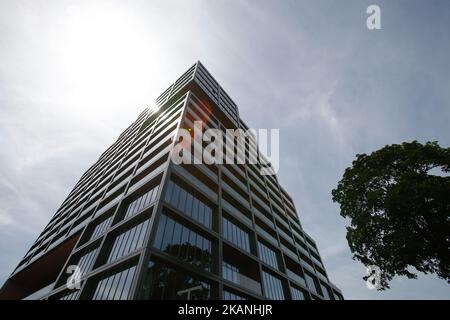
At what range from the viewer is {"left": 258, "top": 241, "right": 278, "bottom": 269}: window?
23308 mm

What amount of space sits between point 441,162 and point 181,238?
17312mm

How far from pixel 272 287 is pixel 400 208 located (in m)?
13.5

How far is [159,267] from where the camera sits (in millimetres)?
13055

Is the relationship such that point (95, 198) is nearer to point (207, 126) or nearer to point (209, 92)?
point (207, 126)

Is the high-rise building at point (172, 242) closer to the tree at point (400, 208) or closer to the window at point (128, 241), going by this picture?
the window at point (128, 241)

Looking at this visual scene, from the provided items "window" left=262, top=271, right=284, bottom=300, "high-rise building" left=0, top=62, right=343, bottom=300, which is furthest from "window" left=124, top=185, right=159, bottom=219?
"window" left=262, top=271, right=284, bottom=300

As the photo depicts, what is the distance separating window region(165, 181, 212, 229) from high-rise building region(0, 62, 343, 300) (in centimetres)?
9

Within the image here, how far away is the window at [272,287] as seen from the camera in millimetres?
20375

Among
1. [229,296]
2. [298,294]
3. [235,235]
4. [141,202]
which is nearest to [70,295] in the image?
[141,202]

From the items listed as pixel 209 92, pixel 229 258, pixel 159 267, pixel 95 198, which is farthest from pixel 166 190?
pixel 209 92

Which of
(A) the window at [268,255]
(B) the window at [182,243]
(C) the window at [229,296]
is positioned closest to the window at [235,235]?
(A) the window at [268,255]

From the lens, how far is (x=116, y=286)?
42.0 feet

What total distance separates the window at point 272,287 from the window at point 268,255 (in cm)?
148

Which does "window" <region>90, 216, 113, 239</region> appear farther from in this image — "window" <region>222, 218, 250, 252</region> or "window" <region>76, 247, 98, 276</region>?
"window" <region>222, 218, 250, 252</region>
